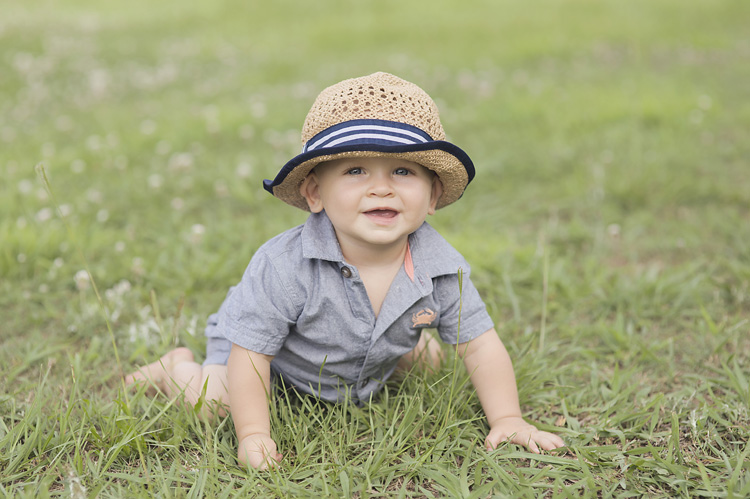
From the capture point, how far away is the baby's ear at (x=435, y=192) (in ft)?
7.72

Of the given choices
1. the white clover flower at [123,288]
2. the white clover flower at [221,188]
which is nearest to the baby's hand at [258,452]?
the white clover flower at [123,288]

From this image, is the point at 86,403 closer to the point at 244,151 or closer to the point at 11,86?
the point at 244,151

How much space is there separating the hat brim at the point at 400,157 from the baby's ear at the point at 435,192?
19 millimetres

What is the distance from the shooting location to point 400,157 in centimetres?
209

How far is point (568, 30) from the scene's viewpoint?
1075 centimetres

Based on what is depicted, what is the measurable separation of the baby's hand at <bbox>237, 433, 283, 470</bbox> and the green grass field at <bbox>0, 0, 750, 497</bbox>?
0.04 m

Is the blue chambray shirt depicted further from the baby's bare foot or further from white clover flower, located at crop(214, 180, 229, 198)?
white clover flower, located at crop(214, 180, 229, 198)

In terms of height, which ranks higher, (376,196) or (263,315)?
(376,196)

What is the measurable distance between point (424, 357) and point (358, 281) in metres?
0.58

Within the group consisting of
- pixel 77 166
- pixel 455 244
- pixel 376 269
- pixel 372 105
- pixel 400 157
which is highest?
pixel 372 105

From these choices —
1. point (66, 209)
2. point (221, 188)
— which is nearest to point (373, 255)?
point (221, 188)

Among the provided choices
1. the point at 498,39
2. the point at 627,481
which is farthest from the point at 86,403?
the point at 498,39

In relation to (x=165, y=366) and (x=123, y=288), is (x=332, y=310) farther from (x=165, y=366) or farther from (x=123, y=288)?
(x=123, y=288)

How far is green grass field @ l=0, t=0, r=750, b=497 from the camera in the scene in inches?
88.4
